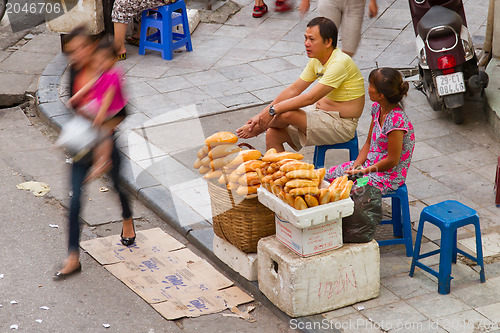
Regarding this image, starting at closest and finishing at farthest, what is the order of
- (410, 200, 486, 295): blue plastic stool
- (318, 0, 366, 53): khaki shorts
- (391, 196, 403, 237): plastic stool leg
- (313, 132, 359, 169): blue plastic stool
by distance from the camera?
(410, 200, 486, 295): blue plastic stool → (391, 196, 403, 237): plastic stool leg → (313, 132, 359, 169): blue plastic stool → (318, 0, 366, 53): khaki shorts

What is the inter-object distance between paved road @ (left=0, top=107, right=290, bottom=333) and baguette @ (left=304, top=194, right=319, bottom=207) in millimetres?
852

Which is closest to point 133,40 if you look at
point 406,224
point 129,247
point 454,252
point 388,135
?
point 129,247

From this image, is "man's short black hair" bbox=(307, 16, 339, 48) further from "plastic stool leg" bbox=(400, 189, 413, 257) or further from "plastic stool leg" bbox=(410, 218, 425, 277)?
"plastic stool leg" bbox=(410, 218, 425, 277)

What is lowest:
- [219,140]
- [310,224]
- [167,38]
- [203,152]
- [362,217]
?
[167,38]

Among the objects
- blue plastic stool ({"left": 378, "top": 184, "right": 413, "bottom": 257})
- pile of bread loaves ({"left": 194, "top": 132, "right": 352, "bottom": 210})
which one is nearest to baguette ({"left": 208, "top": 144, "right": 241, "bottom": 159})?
pile of bread loaves ({"left": 194, "top": 132, "right": 352, "bottom": 210})

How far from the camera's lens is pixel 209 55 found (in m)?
9.29

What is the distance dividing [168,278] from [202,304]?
1.37ft

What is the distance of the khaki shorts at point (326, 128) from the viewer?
566cm

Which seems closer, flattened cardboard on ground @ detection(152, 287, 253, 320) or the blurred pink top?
flattened cardboard on ground @ detection(152, 287, 253, 320)

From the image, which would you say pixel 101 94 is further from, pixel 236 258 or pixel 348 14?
pixel 348 14

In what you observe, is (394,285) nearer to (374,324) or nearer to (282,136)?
(374,324)

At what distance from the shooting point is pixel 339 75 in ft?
18.3

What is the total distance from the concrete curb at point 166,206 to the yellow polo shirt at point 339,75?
4.75 feet

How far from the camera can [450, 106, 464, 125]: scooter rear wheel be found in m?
7.37
